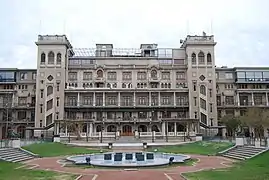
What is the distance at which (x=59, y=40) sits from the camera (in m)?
82.6

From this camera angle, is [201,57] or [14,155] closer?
[14,155]

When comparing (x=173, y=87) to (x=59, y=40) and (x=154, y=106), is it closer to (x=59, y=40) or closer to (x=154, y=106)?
(x=154, y=106)

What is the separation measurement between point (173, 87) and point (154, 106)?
8.76 meters

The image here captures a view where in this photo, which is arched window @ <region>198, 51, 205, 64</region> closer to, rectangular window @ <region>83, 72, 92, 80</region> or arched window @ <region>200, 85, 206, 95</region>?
arched window @ <region>200, 85, 206, 95</region>

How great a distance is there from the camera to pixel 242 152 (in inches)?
1480

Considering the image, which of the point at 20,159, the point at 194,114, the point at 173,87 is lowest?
the point at 20,159

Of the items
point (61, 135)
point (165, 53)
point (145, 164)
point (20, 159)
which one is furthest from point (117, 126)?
point (145, 164)

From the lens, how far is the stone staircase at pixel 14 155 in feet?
111

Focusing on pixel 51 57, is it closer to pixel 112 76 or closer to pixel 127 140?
pixel 112 76

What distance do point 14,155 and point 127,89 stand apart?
46773mm

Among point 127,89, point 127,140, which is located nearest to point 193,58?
point 127,89

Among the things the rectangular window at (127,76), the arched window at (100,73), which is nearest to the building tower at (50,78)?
the arched window at (100,73)

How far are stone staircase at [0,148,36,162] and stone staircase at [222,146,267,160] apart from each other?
2431cm

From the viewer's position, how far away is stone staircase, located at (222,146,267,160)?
3442cm
